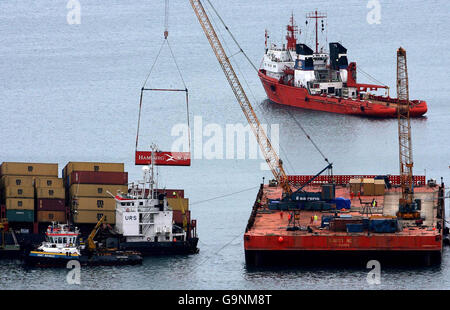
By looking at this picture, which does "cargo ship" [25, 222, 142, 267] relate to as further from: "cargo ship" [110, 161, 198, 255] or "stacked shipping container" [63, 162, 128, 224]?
"stacked shipping container" [63, 162, 128, 224]

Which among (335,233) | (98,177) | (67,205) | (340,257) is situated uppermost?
(98,177)

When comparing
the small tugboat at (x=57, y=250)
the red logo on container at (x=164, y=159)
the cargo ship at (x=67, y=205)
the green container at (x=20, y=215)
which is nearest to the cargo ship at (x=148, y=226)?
the cargo ship at (x=67, y=205)

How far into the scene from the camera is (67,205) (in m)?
144

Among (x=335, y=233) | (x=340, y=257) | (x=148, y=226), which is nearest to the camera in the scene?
(x=340, y=257)

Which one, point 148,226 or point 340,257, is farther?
point 148,226

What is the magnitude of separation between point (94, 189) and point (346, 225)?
2374 cm

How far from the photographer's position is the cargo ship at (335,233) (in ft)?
438

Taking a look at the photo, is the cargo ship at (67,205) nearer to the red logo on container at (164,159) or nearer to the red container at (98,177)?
the red container at (98,177)

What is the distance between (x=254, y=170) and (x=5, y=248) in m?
61.0

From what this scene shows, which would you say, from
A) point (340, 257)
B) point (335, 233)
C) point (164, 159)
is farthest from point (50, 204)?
point (340, 257)

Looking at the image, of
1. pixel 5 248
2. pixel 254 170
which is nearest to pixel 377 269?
pixel 5 248

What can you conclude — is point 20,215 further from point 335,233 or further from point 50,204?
point 335,233

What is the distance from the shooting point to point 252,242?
13438cm

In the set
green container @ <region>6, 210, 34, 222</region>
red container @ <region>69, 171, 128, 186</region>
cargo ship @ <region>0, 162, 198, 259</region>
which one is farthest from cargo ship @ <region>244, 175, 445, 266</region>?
green container @ <region>6, 210, 34, 222</region>
